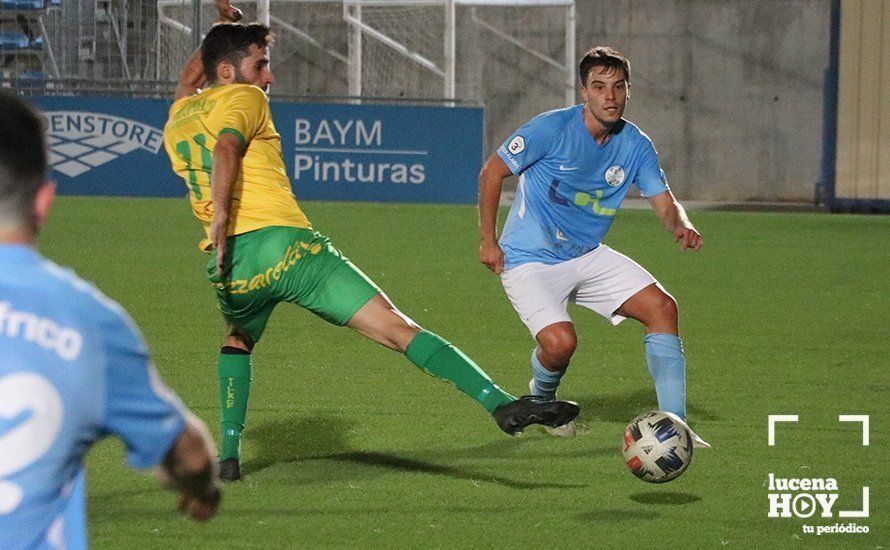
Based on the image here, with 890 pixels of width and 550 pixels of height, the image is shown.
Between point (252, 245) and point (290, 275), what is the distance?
0.19m

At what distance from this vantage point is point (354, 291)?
5527 millimetres

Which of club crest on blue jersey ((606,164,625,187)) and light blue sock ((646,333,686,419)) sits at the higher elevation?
club crest on blue jersey ((606,164,625,187))

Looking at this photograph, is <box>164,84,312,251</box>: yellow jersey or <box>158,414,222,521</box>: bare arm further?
<box>164,84,312,251</box>: yellow jersey

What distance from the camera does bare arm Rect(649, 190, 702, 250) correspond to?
20.8 ft

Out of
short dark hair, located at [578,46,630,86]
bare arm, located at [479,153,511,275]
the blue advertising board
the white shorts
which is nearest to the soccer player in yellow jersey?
bare arm, located at [479,153,511,275]

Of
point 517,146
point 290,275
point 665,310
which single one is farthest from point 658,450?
point 517,146

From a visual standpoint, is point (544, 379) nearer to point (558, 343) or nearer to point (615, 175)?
point (558, 343)

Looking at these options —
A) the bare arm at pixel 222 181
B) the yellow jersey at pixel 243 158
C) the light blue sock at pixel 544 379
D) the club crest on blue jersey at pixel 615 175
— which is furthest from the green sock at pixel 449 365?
the club crest on blue jersey at pixel 615 175

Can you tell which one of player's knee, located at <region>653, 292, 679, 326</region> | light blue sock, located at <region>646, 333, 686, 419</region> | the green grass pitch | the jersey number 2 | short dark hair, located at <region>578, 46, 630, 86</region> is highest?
short dark hair, located at <region>578, 46, 630, 86</region>

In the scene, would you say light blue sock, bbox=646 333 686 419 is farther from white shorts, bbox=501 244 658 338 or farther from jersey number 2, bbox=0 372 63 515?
jersey number 2, bbox=0 372 63 515

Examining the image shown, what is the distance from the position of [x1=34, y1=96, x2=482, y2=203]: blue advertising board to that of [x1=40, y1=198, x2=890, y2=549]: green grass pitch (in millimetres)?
6037

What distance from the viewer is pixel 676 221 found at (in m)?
6.51

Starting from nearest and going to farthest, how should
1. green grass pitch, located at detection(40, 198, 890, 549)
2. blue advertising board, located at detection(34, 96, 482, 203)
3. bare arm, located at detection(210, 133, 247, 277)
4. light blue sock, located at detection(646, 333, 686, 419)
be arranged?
green grass pitch, located at detection(40, 198, 890, 549), bare arm, located at detection(210, 133, 247, 277), light blue sock, located at detection(646, 333, 686, 419), blue advertising board, located at detection(34, 96, 482, 203)

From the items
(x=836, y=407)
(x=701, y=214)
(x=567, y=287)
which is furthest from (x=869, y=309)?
(x=701, y=214)
